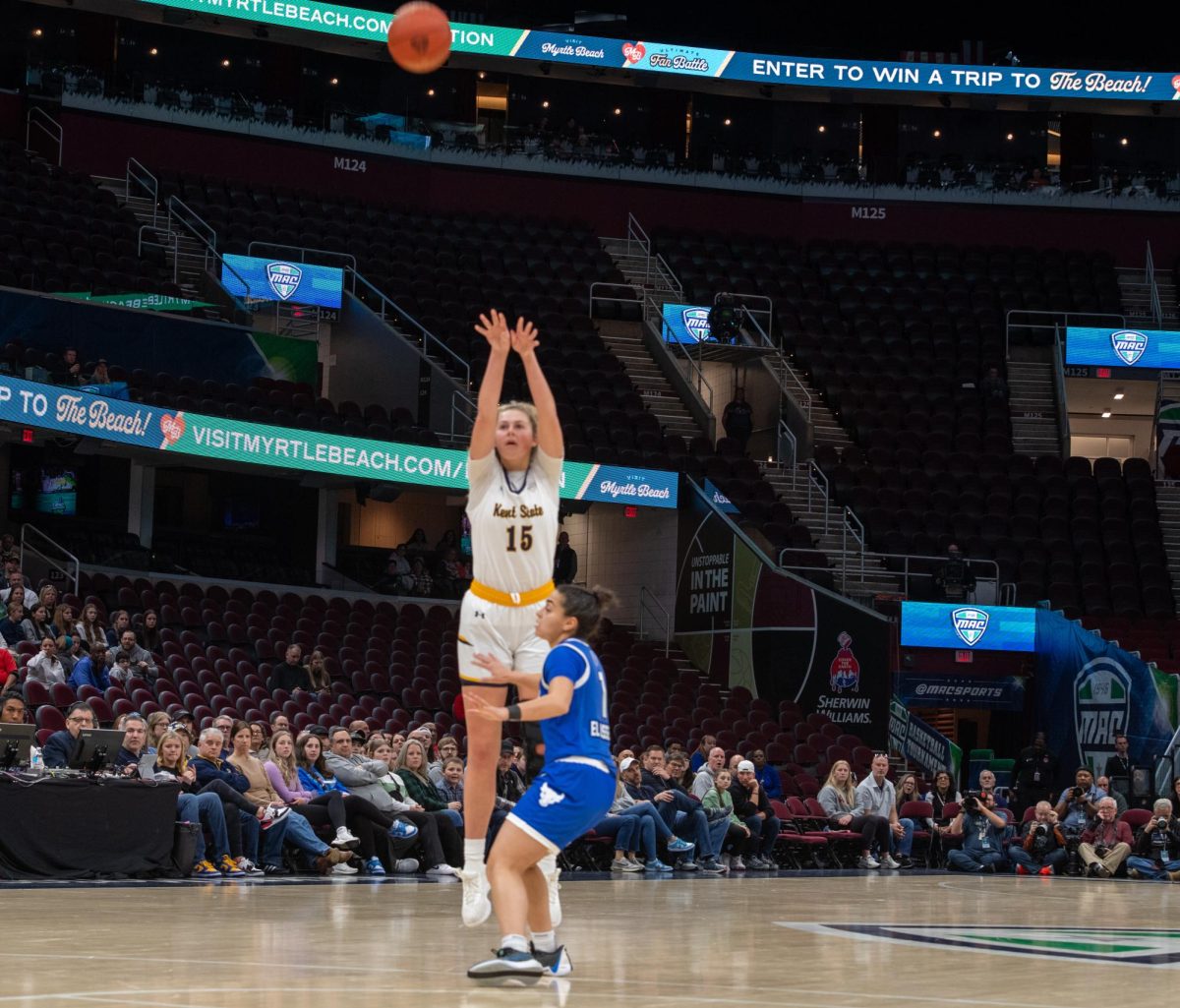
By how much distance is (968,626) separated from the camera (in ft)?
77.9

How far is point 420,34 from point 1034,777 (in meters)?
14.5

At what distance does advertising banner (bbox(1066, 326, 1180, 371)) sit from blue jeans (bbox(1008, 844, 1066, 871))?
14.4m

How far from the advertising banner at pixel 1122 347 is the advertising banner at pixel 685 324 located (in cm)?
642

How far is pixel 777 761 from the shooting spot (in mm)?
21109

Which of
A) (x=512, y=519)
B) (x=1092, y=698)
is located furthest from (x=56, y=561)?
(x=512, y=519)

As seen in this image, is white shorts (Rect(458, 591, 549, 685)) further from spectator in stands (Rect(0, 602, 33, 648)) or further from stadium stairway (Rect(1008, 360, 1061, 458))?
stadium stairway (Rect(1008, 360, 1061, 458))

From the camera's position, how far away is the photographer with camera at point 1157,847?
17.2 metres

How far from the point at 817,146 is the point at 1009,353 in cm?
761

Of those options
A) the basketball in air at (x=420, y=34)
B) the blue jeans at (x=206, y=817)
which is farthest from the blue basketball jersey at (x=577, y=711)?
the blue jeans at (x=206, y=817)

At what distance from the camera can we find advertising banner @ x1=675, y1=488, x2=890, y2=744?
22.8m

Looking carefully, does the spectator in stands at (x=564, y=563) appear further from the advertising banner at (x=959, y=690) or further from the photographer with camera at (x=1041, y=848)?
the photographer with camera at (x=1041, y=848)

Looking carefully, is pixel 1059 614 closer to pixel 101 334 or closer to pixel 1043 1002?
pixel 101 334

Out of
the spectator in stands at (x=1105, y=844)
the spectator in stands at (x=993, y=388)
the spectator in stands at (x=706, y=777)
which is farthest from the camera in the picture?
the spectator in stands at (x=993, y=388)

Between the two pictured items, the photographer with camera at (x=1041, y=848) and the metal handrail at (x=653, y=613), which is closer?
the photographer with camera at (x=1041, y=848)
